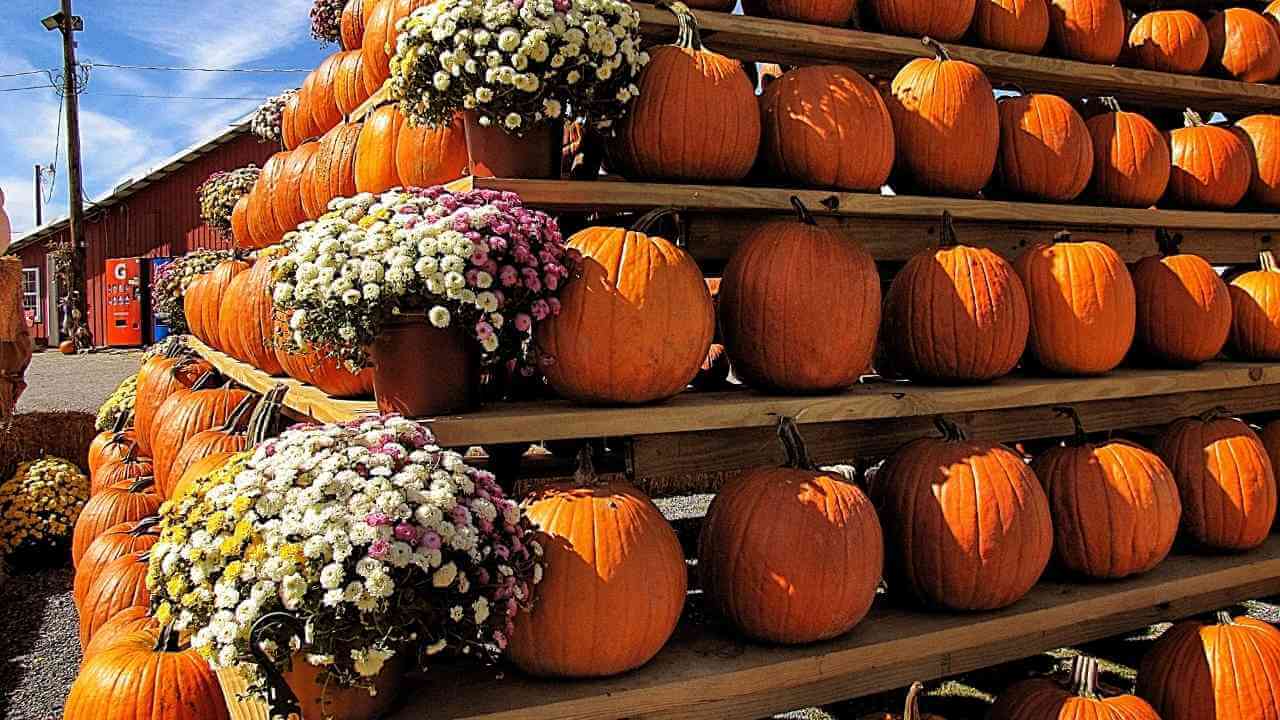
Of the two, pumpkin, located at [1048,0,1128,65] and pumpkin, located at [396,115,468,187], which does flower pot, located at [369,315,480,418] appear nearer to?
pumpkin, located at [396,115,468,187]

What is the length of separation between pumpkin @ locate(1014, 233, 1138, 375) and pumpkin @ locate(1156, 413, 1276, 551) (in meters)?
0.41

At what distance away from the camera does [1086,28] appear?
2.96m

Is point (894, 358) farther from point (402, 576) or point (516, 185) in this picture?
point (402, 576)

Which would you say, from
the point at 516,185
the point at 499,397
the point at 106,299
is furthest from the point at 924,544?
the point at 106,299

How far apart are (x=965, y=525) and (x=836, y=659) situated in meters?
0.42

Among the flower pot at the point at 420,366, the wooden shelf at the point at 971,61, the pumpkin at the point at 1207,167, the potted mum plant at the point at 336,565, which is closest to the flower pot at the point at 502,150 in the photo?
the flower pot at the point at 420,366

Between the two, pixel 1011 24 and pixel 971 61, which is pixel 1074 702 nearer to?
pixel 971 61

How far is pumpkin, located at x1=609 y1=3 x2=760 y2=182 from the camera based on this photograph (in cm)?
215

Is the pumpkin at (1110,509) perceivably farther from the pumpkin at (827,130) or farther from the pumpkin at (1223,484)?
the pumpkin at (827,130)

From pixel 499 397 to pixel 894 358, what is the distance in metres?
1.05

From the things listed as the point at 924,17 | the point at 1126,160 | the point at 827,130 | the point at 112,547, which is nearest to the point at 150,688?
the point at 112,547

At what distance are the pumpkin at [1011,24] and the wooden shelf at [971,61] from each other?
0.05 m

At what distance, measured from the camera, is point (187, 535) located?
1.50 metres

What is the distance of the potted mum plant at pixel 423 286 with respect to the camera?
5.38 feet
